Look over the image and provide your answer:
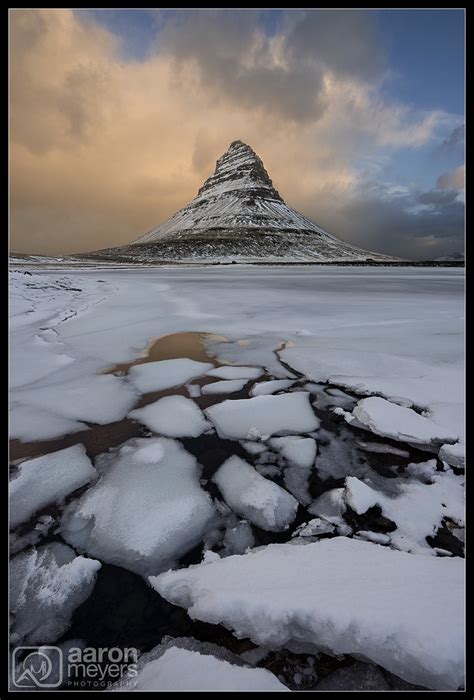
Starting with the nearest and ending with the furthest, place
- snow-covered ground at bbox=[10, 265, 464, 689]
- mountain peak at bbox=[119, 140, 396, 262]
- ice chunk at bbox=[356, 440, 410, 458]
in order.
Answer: snow-covered ground at bbox=[10, 265, 464, 689] < ice chunk at bbox=[356, 440, 410, 458] < mountain peak at bbox=[119, 140, 396, 262]

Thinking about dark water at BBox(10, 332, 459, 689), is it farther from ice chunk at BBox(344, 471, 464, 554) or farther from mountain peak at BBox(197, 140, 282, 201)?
mountain peak at BBox(197, 140, 282, 201)

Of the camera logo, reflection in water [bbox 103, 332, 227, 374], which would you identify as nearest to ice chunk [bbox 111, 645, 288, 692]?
the camera logo

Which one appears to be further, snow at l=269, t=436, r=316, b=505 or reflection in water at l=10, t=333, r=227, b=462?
reflection in water at l=10, t=333, r=227, b=462

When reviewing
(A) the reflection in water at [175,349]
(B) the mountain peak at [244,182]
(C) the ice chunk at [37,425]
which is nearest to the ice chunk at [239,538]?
(C) the ice chunk at [37,425]

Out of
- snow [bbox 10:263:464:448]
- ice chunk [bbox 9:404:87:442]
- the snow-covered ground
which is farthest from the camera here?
snow [bbox 10:263:464:448]

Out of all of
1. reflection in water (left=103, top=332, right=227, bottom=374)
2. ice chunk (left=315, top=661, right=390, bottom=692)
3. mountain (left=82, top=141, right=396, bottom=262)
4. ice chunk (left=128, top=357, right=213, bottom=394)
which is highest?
mountain (left=82, top=141, right=396, bottom=262)

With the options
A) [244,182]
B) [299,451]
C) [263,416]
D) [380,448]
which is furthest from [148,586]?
[244,182]
